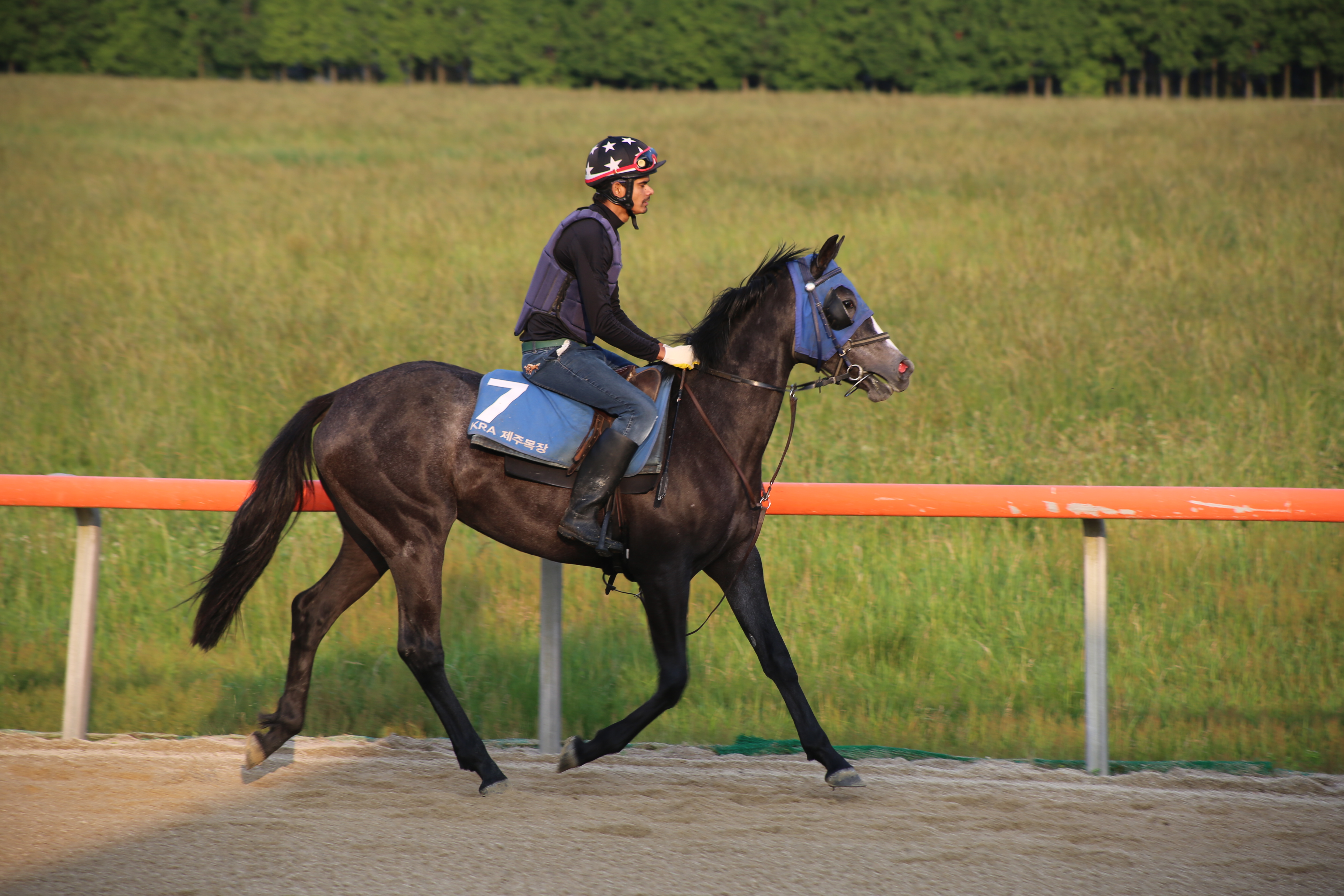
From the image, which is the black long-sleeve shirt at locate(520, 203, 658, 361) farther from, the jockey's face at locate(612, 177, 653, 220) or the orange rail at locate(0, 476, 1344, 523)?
the orange rail at locate(0, 476, 1344, 523)

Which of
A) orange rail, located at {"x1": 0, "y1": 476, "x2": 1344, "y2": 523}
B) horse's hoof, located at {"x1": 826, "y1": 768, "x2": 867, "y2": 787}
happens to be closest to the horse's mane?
orange rail, located at {"x1": 0, "y1": 476, "x2": 1344, "y2": 523}

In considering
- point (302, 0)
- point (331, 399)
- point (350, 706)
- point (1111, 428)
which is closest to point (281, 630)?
point (350, 706)

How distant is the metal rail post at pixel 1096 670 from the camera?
509cm

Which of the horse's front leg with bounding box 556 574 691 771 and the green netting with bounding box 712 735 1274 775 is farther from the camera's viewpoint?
the green netting with bounding box 712 735 1274 775

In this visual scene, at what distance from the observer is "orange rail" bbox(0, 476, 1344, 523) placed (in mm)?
5020

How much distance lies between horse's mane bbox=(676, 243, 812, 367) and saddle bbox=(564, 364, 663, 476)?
21 cm

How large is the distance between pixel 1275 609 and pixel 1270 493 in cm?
226

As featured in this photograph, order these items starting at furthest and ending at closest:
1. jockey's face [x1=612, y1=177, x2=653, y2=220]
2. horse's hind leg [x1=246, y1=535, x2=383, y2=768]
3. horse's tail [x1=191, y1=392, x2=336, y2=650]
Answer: horse's tail [x1=191, y1=392, x2=336, y2=650] < horse's hind leg [x1=246, y1=535, x2=383, y2=768] < jockey's face [x1=612, y1=177, x2=653, y2=220]

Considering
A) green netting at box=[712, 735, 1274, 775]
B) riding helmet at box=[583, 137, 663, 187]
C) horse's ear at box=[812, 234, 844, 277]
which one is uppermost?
riding helmet at box=[583, 137, 663, 187]

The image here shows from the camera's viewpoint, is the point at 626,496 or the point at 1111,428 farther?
the point at 1111,428

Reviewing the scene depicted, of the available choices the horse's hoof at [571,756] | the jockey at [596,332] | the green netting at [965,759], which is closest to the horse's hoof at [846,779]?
the green netting at [965,759]

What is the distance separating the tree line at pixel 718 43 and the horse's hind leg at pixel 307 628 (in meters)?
54.7

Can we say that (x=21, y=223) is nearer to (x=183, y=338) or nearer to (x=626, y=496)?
(x=183, y=338)

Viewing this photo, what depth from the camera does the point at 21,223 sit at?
54.6 ft
